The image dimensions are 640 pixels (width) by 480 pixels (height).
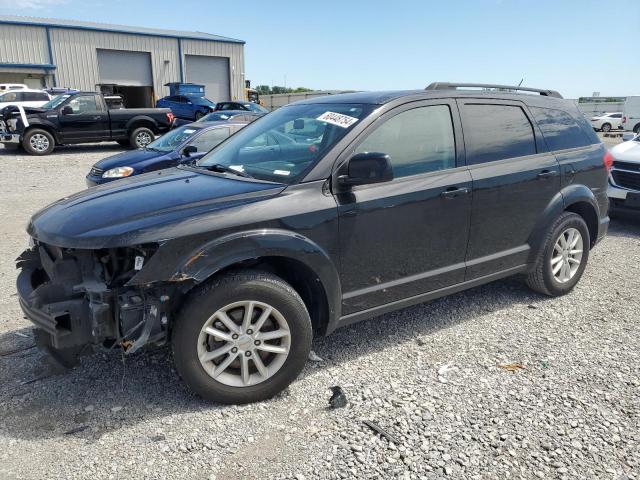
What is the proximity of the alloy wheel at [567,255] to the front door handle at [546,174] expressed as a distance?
548 mm

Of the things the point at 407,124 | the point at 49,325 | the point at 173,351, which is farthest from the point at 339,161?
the point at 49,325

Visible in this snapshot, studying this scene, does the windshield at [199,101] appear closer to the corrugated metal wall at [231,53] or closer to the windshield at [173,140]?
the corrugated metal wall at [231,53]

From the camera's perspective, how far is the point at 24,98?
66.3 ft

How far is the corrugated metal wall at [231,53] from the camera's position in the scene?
35.7 metres

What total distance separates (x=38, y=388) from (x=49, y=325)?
76 centimetres

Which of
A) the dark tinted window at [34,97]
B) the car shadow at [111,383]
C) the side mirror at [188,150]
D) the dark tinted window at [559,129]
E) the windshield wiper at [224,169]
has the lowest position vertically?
the car shadow at [111,383]

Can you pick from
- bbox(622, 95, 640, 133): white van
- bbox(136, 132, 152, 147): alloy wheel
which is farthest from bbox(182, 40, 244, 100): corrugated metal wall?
bbox(622, 95, 640, 133): white van

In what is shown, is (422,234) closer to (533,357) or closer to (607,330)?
(533,357)

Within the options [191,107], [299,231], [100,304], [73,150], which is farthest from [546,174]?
[191,107]

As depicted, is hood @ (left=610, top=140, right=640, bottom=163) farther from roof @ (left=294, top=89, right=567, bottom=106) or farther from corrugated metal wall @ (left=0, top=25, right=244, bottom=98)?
corrugated metal wall @ (left=0, top=25, right=244, bottom=98)

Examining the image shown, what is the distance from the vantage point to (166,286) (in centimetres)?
277

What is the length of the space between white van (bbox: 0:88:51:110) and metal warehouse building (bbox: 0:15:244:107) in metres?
11.7

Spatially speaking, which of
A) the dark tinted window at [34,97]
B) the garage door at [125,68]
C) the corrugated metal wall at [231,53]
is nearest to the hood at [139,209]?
the dark tinted window at [34,97]

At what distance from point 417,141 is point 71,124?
15090 mm
